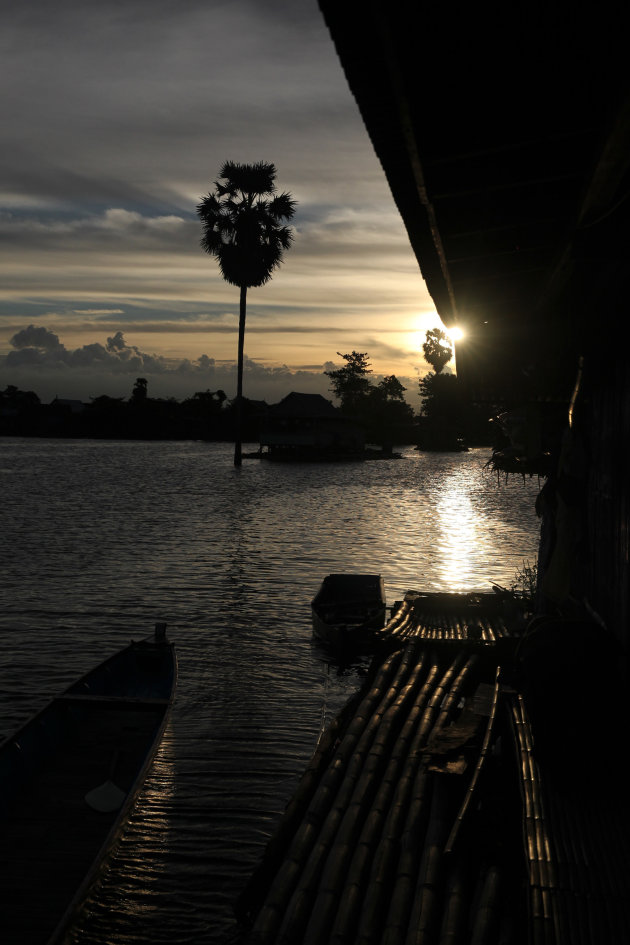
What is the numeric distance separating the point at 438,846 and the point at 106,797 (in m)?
4.72

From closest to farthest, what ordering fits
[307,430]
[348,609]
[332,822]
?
[332,822] → [348,609] → [307,430]

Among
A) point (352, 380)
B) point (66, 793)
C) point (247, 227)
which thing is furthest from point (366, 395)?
point (66, 793)

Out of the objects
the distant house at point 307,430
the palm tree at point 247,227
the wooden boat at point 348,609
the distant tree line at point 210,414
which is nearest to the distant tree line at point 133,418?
the distant tree line at point 210,414

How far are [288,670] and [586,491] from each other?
940 centimetres

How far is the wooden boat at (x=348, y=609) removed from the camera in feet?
51.1

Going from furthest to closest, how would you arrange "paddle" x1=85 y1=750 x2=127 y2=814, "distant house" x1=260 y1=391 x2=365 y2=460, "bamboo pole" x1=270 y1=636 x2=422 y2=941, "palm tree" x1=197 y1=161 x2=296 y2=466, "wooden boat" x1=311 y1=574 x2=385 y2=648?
"distant house" x1=260 y1=391 x2=365 y2=460
"palm tree" x1=197 y1=161 x2=296 y2=466
"wooden boat" x1=311 y1=574 x2=385 y2=648
"paddle" x1=85 y1=750 x2=127 y2=814
"bamboo pole" x1=270 y1=636 x2=422 y2=941

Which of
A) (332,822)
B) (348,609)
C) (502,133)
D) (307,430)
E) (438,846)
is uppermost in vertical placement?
(502,133)

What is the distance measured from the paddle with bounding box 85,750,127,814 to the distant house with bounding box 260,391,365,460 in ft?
278

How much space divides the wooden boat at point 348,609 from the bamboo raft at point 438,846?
722 centimetres

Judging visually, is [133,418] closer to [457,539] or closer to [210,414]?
[210,414]

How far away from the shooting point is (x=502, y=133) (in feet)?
11.5

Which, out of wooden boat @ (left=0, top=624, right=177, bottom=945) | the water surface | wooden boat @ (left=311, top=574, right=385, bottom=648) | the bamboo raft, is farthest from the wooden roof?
wooden boat @ (left=311, top=574, right=385, bottom=648)

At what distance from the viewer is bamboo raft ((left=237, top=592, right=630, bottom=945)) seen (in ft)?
14.4

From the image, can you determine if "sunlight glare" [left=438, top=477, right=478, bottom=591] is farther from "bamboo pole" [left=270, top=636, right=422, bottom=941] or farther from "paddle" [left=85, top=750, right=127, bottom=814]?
"paddle" [left=85, top=750, right=127, bottom=814]
